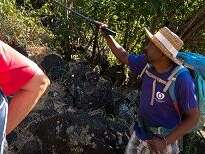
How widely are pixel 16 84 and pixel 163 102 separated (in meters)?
1.78

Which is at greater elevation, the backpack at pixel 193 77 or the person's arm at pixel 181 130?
the backpack at pixel 193 77

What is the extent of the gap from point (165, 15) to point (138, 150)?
2.15 meters

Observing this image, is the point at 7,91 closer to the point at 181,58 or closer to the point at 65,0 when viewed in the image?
the point at 181,58

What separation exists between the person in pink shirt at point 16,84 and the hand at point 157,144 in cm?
167

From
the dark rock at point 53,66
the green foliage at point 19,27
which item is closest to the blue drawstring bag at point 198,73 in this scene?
the dark rock at point 53,66

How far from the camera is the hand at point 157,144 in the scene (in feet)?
13.8

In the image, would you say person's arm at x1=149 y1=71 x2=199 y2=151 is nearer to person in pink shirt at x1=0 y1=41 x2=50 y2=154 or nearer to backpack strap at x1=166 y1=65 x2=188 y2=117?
backpack strap at x1=166 y1=65 x2=188 y2=117

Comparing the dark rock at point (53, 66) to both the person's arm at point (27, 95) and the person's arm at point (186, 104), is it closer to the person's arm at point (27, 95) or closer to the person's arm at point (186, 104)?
the person's arm at point (186, 104)

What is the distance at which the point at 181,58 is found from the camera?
14.4 feet

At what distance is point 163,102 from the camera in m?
4.23

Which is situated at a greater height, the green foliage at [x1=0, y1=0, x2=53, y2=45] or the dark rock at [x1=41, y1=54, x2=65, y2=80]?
the green foliage at [x1=0, y1=0, x2=53, y2=45]

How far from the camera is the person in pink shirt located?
263 centimetres

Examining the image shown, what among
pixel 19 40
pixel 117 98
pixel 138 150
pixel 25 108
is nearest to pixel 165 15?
pixel 117 98

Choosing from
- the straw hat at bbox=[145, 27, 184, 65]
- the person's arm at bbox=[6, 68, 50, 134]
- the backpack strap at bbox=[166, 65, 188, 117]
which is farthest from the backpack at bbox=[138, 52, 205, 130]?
the person's arm at bbox=[6, 68, 50, 134]
